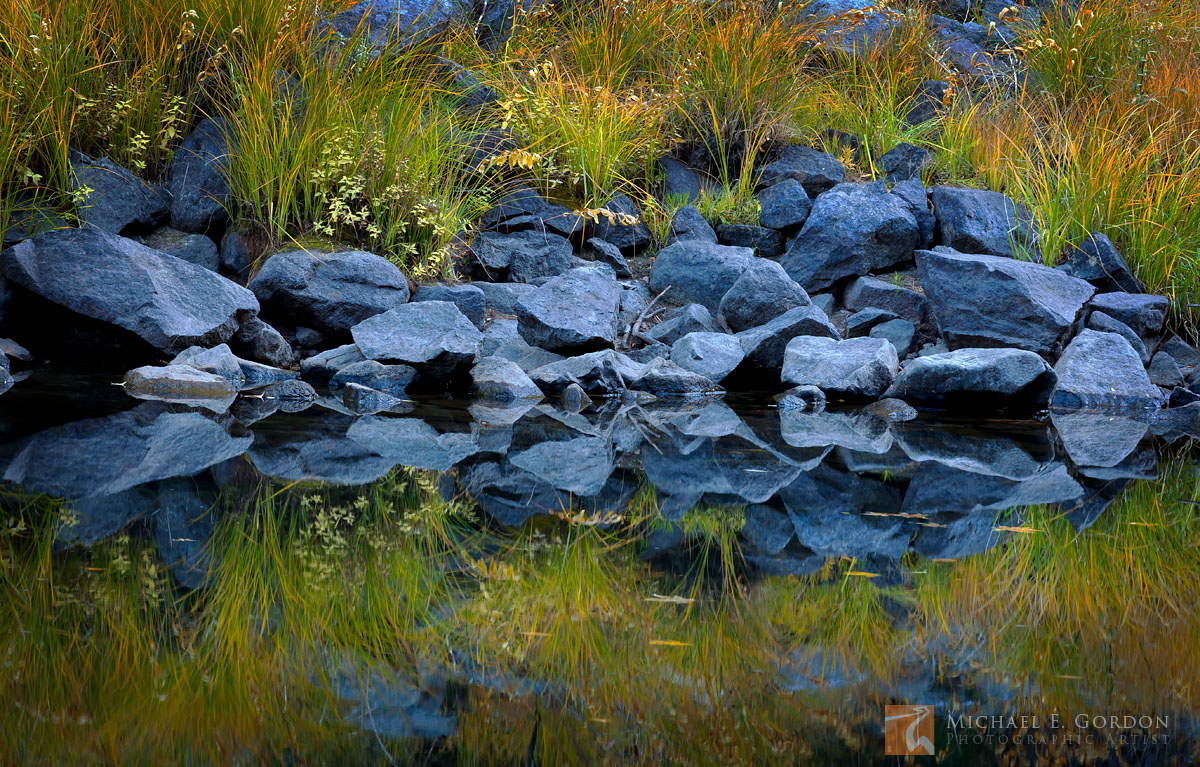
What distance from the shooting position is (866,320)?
5.31m

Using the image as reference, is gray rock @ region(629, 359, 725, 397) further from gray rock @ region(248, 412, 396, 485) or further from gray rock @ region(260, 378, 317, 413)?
gray rock @ region(248, 412, 396, 485)

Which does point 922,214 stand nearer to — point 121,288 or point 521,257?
point 521,257

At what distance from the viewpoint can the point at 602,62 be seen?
6621 millimetres

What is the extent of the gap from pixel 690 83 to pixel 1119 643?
5823 millimetres

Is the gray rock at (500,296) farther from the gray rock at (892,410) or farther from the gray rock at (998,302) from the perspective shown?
the gray rock at (998,302)

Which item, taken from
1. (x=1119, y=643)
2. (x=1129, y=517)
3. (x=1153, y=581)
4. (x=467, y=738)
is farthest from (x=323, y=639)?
(x=1129, y=517)

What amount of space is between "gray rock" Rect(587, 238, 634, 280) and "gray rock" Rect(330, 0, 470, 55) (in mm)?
1758

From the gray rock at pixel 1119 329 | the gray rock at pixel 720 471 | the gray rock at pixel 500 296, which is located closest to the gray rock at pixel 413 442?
the gray rock at pixel 720 471

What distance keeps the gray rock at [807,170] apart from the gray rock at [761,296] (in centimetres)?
137

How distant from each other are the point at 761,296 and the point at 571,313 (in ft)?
3.84

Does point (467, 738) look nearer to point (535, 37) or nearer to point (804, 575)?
point (804, 575)

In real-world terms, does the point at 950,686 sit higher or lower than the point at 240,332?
higher

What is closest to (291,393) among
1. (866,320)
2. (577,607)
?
(577,607)

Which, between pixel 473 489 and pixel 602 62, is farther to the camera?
pixel 602 62
